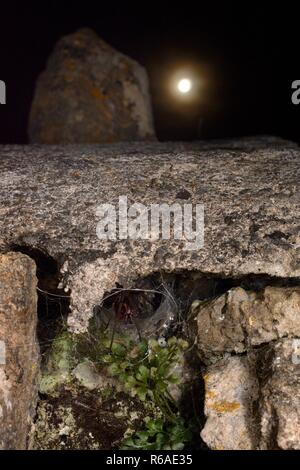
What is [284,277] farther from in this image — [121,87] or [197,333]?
[121,87]

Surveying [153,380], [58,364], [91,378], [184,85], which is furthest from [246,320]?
[184,85]

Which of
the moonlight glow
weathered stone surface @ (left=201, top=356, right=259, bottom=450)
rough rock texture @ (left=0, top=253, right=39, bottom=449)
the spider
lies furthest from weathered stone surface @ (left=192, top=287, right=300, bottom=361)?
the moonlight glow

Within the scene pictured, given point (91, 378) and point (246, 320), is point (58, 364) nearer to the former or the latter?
point (91, 378)

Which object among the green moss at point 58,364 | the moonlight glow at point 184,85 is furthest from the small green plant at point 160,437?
the moonlight glow at point 184,85

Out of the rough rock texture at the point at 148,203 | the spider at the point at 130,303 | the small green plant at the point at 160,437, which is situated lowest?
the small green plant at the point at 160,437

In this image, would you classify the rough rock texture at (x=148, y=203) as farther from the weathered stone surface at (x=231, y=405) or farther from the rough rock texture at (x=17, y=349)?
the weathered stone surface at (x=231, y=405)

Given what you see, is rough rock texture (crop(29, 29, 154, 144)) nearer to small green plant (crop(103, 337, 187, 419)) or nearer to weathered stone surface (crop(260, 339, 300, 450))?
small green plant (crop(103, 337, 187, 419))
